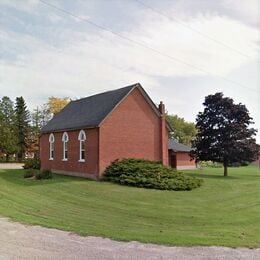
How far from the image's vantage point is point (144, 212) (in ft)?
48.9

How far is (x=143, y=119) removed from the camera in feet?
99.5

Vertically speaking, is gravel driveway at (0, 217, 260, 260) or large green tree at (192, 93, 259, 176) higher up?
large green tree at (192, 93, 259, 176)

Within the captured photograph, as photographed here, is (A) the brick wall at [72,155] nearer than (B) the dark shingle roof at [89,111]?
Yes

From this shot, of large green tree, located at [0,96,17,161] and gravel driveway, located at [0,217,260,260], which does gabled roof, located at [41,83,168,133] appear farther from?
large green tree, located at [0,96,17,161]

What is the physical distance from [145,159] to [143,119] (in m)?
3.49

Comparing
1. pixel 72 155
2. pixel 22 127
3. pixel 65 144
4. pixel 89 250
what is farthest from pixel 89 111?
pixel 22 127

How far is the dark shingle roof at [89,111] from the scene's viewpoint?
2891 cm

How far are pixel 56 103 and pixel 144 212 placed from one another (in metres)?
59.4

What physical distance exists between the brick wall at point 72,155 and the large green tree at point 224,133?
1360cm

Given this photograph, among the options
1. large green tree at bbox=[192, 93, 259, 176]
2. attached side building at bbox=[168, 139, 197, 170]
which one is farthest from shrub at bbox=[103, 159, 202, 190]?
attached side building at bbox=[168, 139, 197, 170]

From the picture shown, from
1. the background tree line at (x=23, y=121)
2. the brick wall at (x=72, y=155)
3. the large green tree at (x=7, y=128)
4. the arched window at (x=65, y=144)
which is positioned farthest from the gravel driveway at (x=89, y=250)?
the background tree line at (x=23, y=121)

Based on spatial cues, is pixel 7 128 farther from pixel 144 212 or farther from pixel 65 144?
pixel 144 212

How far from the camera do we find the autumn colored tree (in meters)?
70.9

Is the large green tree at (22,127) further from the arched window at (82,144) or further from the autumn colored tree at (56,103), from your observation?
the arched window at (82,144)
